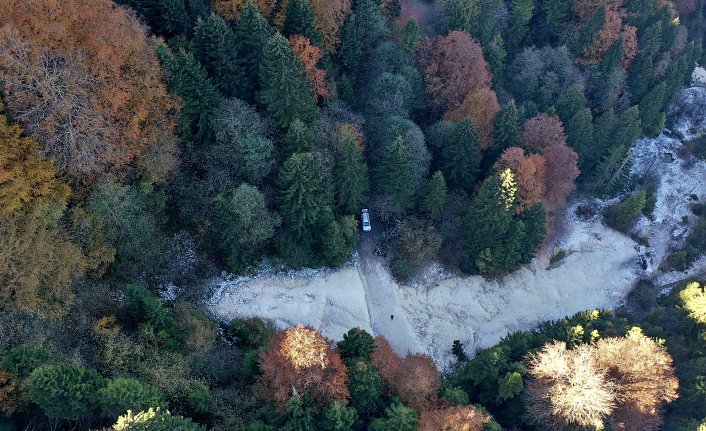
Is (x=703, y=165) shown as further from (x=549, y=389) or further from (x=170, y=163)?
(x=170, y=163)

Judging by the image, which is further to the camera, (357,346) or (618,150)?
(618,150)

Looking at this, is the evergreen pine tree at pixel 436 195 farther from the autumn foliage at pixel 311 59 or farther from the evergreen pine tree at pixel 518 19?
the evergreen pine tree at pixel 518 19

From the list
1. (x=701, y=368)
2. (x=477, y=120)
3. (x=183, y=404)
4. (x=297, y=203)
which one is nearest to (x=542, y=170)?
(x=477, y=120)

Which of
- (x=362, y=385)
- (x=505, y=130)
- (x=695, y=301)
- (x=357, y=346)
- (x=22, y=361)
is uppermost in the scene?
(x=505, y=130)

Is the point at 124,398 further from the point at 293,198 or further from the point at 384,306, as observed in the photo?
the point at 384,306

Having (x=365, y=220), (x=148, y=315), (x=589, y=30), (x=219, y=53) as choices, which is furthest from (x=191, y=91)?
(x=589, y=30)
